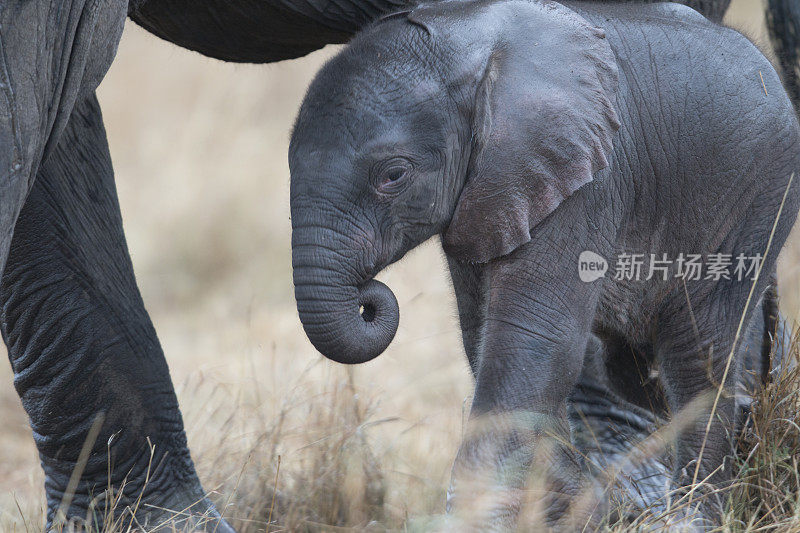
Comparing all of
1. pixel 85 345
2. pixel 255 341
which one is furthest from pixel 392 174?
pixel 255 341

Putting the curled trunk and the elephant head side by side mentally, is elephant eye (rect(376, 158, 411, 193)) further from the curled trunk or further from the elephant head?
the curled trunk

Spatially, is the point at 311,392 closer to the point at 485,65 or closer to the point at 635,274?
the point at 635,274

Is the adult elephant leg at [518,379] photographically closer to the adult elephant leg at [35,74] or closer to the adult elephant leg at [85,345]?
the adult elephant leg at [85,345]

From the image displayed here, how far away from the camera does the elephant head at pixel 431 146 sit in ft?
7.70

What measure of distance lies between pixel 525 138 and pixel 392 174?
0.29 metres

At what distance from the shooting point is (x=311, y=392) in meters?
4.02

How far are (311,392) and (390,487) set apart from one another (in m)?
0.65

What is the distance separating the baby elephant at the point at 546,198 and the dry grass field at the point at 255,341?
31 centimetres

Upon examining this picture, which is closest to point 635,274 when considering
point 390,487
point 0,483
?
point 390,487

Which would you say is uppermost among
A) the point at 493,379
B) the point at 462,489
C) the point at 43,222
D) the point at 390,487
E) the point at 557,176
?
the point at 43,222

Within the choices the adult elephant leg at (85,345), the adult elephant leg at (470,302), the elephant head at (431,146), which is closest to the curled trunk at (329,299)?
the elephant head at (431,146)

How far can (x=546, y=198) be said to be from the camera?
97.5 inches

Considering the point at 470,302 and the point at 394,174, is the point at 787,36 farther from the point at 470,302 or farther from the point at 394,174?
the point at 394,174

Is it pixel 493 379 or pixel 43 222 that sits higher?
pixel 43 222
